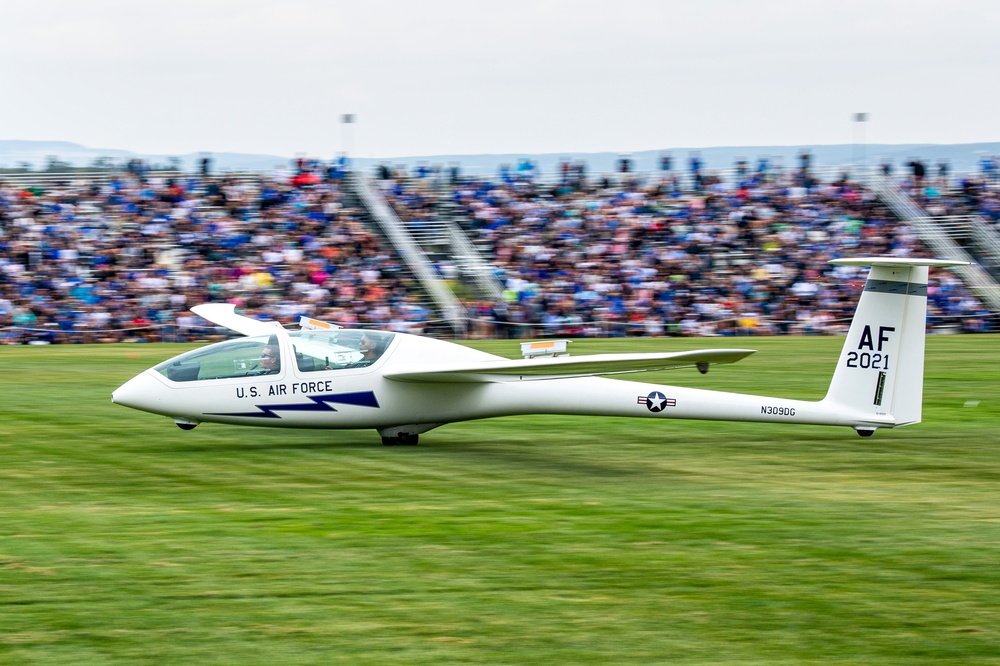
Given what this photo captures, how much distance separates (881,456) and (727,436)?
2.55 m

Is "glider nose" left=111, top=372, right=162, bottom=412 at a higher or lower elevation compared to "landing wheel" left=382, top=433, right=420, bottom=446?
higher

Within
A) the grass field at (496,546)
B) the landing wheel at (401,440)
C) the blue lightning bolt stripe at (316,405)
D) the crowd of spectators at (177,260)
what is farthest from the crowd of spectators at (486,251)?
the blue lightning bolt stripe at (316,405)

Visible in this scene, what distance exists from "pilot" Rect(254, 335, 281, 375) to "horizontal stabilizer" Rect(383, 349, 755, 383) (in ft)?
4.42

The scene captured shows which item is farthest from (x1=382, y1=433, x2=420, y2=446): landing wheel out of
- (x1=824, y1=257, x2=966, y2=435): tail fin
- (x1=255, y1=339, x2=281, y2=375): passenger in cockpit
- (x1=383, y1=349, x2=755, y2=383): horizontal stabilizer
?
(x1=824, y1=257, x2=966, y2=435): tail fin

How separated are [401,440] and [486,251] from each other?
2468 centimetres

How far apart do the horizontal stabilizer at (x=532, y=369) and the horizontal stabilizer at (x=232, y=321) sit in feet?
11.3

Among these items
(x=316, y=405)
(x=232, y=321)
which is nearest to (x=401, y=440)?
(x=316, y=405)

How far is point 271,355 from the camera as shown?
14469 mm

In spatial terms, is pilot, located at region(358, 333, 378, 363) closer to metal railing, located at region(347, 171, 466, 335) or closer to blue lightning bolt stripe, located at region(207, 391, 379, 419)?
blue lightning bolt stripe, located at region(207, 391, 379, 419)

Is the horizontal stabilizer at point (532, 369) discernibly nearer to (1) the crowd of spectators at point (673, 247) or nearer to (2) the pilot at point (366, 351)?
(2) the pilot at point (366, 351)

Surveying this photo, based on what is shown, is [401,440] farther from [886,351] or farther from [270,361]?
[886,351]

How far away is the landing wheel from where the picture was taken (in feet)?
49.4

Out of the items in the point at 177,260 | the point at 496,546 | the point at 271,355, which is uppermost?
the point at 271,355

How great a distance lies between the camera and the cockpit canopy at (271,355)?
1436 cm
